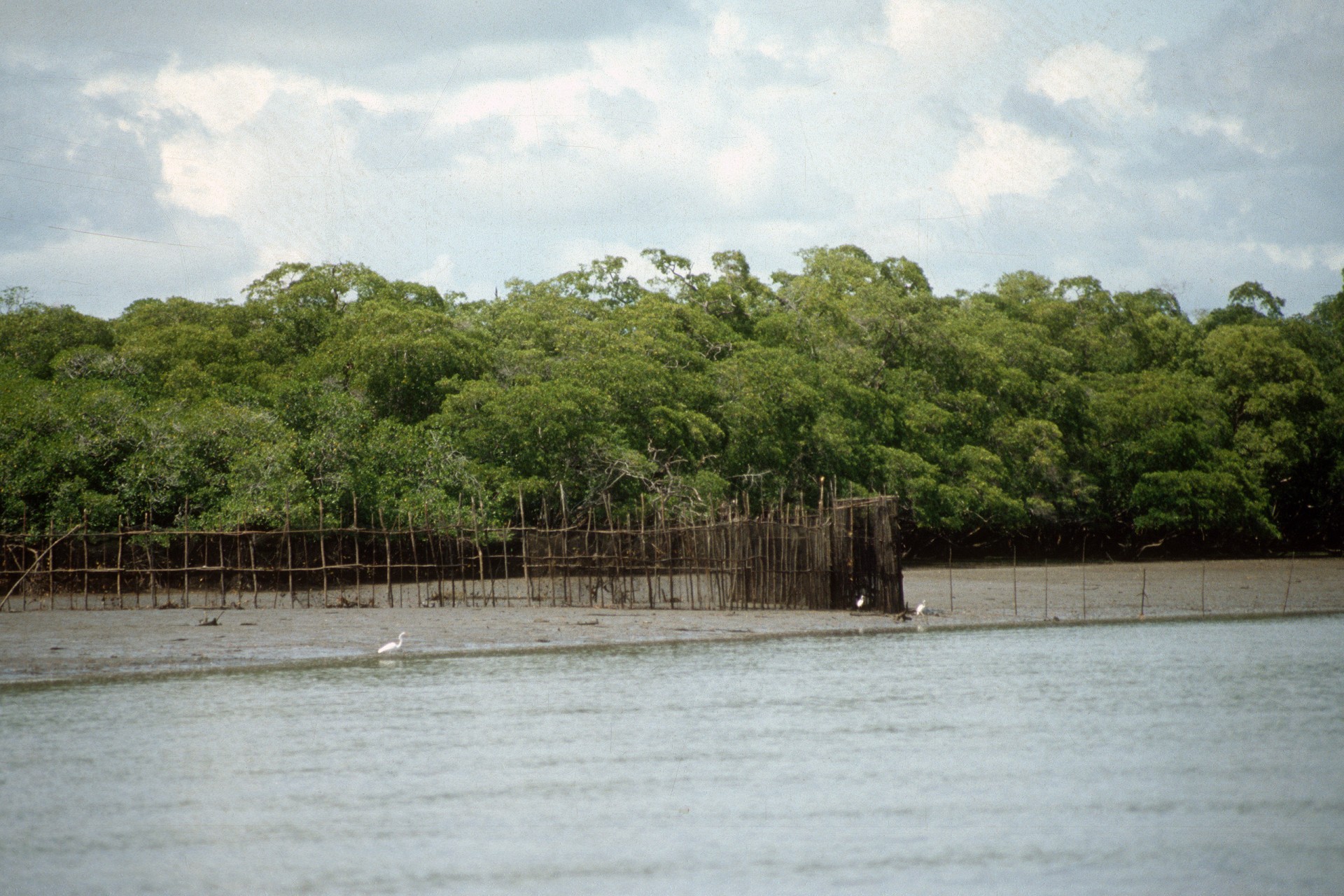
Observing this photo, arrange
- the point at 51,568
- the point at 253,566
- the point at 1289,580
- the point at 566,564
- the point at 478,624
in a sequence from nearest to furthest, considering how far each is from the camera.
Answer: the point at 478,624
the point at 51,568
the point at 566,564
the point at 253,566
the point at 1289,580

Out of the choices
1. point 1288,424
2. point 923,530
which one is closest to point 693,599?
point 923,530

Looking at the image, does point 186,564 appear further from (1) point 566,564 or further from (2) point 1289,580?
(2) point 1289,580

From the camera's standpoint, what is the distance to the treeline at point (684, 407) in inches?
996

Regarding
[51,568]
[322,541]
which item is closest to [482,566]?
[322,541]

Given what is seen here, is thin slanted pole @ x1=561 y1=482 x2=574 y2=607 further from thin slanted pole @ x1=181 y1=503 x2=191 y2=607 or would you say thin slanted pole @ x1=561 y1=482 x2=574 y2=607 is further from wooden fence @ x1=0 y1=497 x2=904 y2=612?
thin slanted pole @ x1=181 y1=503 x2=191 y2=607

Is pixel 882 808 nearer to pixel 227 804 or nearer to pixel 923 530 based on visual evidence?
pixel 227 804

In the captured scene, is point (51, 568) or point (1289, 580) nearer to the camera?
point (51, 568)

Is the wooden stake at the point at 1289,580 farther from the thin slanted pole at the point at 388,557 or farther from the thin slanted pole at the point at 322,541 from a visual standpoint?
the thin slanted pole at the point at 322,541

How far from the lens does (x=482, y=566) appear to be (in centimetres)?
2278

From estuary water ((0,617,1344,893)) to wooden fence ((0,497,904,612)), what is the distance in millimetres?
5152

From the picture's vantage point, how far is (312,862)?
730cm

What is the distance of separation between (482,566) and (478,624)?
3.71 metres

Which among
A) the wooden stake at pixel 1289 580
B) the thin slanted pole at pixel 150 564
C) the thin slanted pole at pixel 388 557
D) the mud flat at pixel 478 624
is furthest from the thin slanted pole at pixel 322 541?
the wooden stake at pixel 1289 580

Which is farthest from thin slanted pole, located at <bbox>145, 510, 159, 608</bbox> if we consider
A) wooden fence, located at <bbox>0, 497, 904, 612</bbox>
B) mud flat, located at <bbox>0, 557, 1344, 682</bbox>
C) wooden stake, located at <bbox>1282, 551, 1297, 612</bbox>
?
wooden stake, located at <bbox>1282, 551, 1297, 612</bbox>
